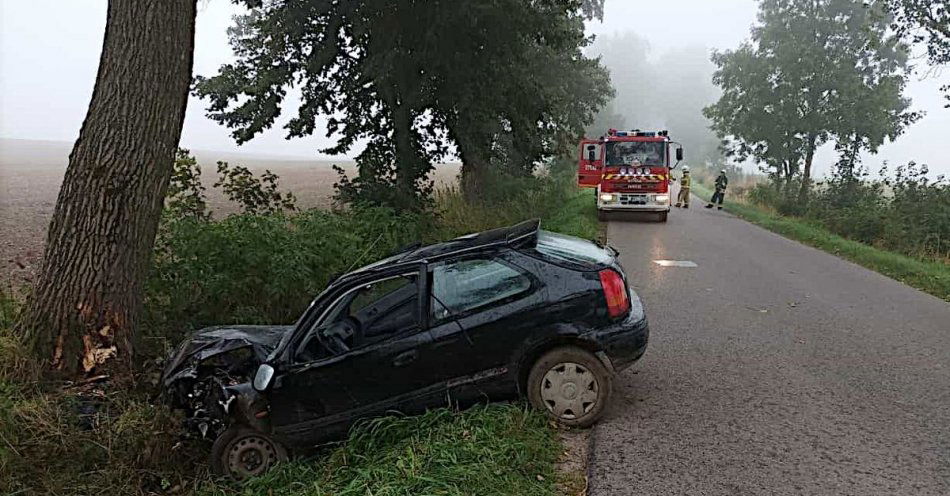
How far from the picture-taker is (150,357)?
6.67 metres

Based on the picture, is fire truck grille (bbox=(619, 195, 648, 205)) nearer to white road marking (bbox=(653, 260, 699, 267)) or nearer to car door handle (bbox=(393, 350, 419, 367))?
white road marking (bbox=(653, 260, 699, 267))

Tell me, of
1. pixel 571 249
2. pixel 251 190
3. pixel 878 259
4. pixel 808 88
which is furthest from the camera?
pixel 808 88

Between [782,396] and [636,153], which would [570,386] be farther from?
[636,153]

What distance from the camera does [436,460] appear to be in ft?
13.2

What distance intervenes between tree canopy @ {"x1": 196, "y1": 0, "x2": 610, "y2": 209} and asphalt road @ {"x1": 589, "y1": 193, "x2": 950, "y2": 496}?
5.20 meters

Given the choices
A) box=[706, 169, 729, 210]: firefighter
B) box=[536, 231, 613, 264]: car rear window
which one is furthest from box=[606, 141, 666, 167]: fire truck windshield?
box=[536, 231, 613, 264]: car rear window

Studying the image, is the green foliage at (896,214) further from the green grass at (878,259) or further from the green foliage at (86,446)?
the green foliage at (86,446)

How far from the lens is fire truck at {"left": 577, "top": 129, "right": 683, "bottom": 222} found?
1902 cm

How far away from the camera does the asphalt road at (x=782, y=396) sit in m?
4.05

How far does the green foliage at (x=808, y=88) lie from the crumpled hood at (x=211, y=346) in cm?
2373

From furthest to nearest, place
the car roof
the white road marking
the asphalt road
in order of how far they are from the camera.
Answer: the white road marking → the car roof → the asphalt road

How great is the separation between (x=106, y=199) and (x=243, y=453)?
2.72 m

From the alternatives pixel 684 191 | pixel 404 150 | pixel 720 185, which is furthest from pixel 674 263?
pixel 720 185

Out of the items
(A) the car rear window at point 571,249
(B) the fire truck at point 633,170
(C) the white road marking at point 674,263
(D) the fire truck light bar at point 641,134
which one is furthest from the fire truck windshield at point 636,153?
(A) the car rear window at point 571,249
